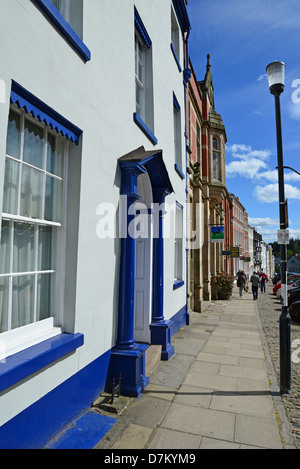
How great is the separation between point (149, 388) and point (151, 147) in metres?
4.74

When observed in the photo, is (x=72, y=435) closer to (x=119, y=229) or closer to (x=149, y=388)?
(x=149, y=388)

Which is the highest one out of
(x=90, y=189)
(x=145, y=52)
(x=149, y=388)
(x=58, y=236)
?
(x=145, y=52)

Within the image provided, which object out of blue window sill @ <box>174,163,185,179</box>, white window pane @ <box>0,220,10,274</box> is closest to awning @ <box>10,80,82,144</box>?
white window pane @ <box>0,220,10,274</box>

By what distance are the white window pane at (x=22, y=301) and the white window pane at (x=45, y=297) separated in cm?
13

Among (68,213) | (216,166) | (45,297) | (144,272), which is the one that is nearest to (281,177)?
(144,272)

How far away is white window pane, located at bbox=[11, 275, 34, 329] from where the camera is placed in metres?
3.03

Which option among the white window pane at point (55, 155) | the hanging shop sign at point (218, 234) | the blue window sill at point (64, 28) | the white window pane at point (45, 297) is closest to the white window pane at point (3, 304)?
the white window pane at point (45, 297)

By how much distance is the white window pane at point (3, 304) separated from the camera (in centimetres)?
286

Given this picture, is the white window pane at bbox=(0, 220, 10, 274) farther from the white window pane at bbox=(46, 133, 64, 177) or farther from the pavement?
the pavement

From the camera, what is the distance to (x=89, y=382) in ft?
13.0

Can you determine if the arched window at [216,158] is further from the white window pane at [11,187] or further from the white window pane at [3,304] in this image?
the white window pane at [3,304]

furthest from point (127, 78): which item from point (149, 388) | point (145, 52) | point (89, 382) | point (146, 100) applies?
point (149, 388)

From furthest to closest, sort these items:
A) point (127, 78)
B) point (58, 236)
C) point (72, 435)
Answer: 1. point (127, 78)
2. point (58, 236)
3. point (72, 435)

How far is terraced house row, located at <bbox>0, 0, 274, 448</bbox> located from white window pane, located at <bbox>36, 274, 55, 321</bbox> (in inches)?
0.7
